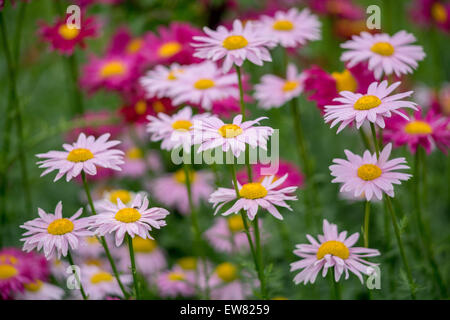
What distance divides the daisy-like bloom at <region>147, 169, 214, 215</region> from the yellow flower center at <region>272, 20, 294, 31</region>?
406mm

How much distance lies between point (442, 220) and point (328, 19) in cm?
85

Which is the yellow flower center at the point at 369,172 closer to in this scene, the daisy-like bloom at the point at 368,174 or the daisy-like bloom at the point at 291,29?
the daisy-like bloom at the point at 368,174

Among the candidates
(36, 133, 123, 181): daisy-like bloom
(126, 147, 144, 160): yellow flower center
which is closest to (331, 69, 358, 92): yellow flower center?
(36, 133, 123, 181): daisy-like bloom

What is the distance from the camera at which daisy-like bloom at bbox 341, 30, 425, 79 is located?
0.85 meters

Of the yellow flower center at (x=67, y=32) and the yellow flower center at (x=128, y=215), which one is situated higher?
the yellow flower center at (x=67, y=32)

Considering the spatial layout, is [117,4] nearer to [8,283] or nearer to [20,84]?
[20,84]

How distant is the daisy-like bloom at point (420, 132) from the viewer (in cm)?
86

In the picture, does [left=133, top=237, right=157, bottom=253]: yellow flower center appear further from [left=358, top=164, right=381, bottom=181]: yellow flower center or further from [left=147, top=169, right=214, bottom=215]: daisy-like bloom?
[left=358, top=164, right=381, bottom=181]: yellow flower center

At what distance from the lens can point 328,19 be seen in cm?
187

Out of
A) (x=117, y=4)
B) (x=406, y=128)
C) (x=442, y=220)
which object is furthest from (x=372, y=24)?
(x=117, y=4)

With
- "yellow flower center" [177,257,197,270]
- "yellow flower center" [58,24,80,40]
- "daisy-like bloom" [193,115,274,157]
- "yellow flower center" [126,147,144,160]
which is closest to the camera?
"daisy-like bloom" [193,115,274,157]

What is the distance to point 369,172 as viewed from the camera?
70cm

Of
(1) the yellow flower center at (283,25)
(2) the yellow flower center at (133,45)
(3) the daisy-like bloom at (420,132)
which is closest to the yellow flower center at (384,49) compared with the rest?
(3) the daisy-like bloom at (420,132)

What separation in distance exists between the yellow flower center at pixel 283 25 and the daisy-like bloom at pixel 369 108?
329 mm
